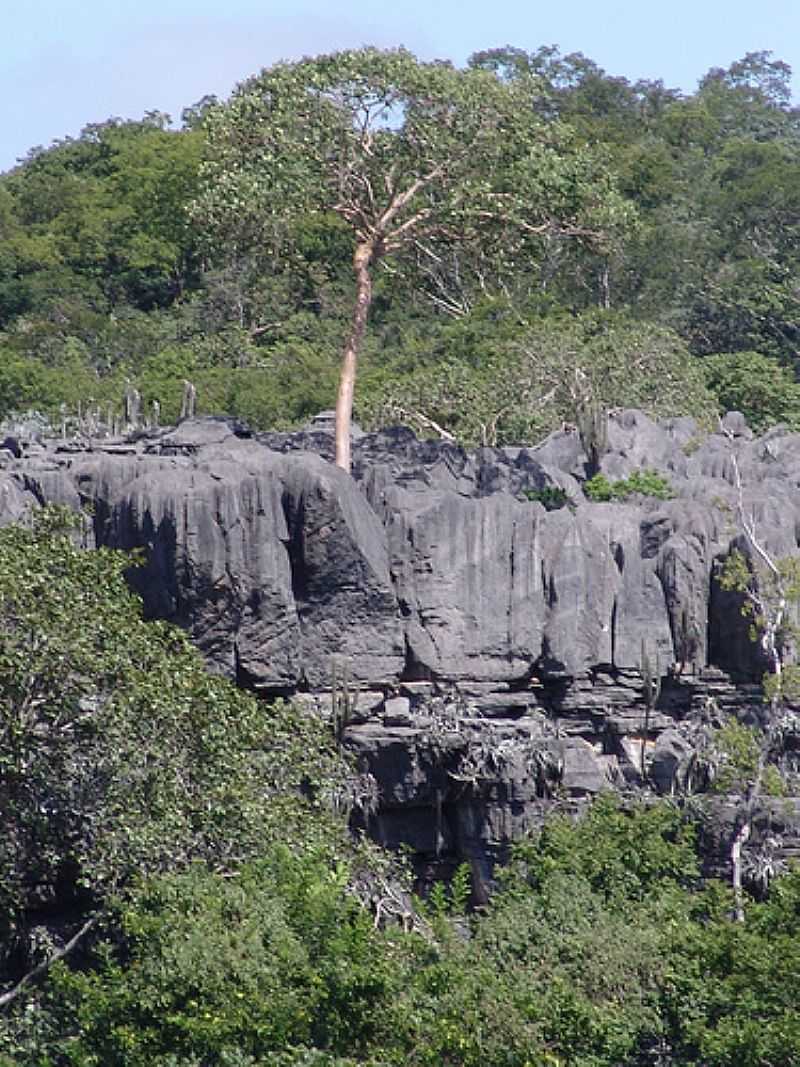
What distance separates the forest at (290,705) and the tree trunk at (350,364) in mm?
122

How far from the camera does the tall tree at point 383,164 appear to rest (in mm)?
33938

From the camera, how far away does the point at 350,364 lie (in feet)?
114

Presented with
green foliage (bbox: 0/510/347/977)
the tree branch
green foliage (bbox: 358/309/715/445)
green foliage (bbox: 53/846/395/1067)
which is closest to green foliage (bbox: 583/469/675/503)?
green foliage (bbox: 358/309/715/445)

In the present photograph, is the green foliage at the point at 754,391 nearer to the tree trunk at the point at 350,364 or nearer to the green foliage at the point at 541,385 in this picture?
the green foliage at the point at 541,385

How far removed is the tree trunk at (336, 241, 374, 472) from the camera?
33344 millimetres

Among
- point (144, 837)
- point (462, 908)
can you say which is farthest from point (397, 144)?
point (144, 837)

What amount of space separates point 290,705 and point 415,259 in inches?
554

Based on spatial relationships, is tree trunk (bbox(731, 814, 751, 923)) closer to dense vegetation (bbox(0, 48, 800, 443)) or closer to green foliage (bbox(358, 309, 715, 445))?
dense vegetation (bbox(0, 48, 800, 443))

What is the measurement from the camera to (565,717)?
1174 inches

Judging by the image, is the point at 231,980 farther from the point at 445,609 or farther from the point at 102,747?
the point at 445,609

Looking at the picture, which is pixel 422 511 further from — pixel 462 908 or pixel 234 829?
pixel 234 829

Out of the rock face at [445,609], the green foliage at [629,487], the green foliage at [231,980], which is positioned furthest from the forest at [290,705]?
the green foliage at [629,487]

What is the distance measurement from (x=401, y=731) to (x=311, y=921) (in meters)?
7.34

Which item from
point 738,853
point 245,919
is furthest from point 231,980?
point 738,853
